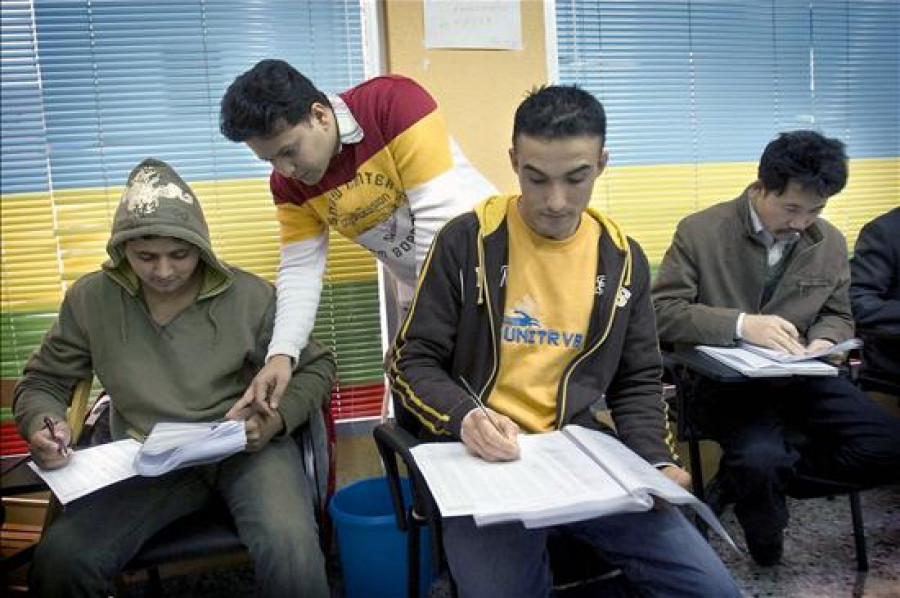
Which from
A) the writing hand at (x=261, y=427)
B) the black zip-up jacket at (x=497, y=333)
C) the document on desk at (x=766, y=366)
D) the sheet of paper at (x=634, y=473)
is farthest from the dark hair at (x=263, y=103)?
the document on desk at (x=766, y=366)

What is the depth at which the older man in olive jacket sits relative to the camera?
1.85 meters

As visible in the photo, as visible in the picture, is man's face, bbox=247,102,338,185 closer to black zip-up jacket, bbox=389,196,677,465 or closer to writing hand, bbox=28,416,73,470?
black zip-up jacket, bbox=389,196,677,465

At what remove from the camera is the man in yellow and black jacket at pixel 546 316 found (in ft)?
4.13

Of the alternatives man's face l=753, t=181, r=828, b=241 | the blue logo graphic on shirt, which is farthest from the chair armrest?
man's face l=753, t=181, r=828, b=241

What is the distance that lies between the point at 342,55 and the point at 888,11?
2.12 m

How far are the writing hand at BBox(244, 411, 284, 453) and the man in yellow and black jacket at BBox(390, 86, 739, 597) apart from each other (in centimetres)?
30

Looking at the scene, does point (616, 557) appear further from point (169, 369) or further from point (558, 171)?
point (169, 369)

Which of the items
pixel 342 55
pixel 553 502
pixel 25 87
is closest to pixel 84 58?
pixel 25 87

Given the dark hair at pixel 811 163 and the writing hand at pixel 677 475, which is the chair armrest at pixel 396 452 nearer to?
the writing hand at pixel 677 475

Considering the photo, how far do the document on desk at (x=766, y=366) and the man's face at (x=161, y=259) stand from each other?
131cm

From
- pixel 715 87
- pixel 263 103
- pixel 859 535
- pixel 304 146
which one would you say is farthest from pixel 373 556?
pixel 715 87

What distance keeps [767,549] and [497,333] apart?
3.90ft

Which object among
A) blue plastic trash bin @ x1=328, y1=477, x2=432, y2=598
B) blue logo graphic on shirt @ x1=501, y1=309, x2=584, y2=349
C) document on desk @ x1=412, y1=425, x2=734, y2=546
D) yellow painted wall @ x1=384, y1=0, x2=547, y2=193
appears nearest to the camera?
document on desk @ x1=412, y1=425, x2=734, y2=546

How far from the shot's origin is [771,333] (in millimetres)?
1832
